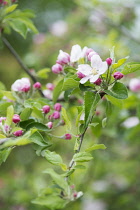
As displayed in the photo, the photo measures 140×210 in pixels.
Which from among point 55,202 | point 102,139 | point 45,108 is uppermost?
point 45,108

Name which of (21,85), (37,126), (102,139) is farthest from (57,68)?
(102,139)

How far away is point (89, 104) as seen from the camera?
106 cm

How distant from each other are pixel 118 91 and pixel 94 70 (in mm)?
107

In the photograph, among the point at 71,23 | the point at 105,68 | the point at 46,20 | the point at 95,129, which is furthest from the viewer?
the point at 46,20

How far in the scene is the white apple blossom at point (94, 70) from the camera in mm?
1054

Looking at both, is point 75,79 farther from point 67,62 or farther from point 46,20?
point 46,20

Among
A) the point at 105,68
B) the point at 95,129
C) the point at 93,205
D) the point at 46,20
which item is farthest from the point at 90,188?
the point at 46,20

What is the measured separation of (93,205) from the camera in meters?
2.79

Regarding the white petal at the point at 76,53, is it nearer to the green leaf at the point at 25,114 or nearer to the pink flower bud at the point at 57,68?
the pink flower bud at the point at 57,68

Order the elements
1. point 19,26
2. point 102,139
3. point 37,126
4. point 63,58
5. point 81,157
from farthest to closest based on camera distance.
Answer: point 102,139
point 19,26
point 63,58
point 37,126
point 81,157

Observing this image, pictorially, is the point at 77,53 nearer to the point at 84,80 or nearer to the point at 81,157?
the point at 84,80

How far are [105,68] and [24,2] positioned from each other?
18.9 ft

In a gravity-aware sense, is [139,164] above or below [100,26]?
below

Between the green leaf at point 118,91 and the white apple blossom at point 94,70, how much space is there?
0.06 meters
